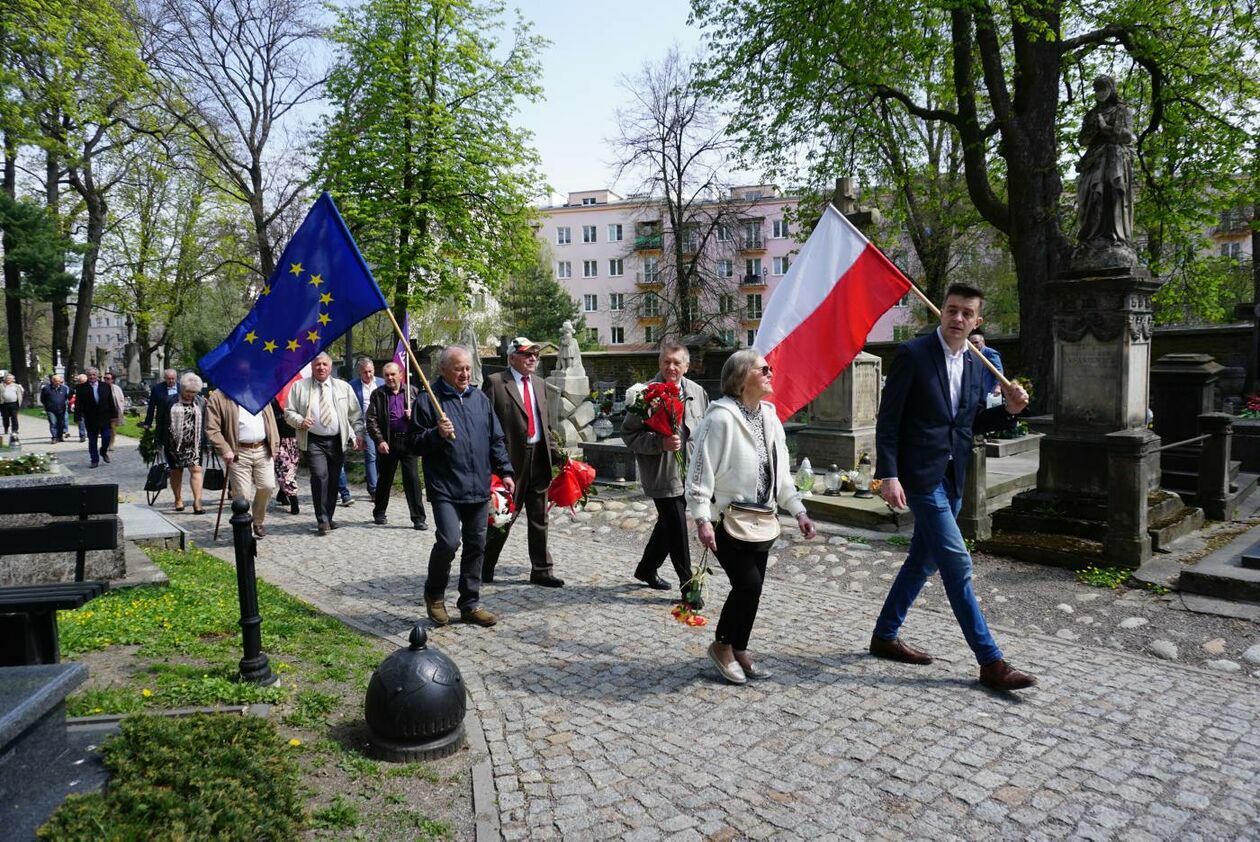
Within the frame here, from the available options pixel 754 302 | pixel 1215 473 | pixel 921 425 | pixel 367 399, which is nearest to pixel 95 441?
pixel 367 399

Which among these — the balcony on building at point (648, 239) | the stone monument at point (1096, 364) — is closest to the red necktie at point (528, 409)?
the stone monument at point (1096, 364)

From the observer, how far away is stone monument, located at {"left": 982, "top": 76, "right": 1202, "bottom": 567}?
26.6 feet

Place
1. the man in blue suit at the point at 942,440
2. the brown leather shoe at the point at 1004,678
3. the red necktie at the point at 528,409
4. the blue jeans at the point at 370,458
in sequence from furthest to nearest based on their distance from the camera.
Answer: the blue jeans at the point at 370,458, the red necktie at the point at 528,409, the man in blue suit at the point at 942,440, the brown leather shoe at the point at 1004,678

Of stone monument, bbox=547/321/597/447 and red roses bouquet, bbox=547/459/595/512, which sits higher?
stone monument, bbox=547/321/597/447

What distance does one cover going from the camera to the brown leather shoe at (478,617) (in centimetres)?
592

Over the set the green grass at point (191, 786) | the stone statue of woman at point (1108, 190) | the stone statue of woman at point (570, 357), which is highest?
the stone statue of woman at point (1108, 190)

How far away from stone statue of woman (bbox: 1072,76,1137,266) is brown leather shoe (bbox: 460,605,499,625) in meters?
6.98

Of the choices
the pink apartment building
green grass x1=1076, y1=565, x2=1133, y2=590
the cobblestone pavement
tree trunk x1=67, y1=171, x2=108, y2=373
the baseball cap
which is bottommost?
the cobblestone pavement

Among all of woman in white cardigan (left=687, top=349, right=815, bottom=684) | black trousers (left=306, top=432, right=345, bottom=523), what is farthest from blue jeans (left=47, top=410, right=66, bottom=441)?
woman in white cardigan (left=687, top=349, right=815, bottom=684)

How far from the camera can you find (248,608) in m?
4.63

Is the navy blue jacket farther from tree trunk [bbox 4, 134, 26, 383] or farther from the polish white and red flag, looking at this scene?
tree trunk [bbox 4, 134, 26, 383]

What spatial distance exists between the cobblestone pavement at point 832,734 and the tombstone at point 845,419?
667cm

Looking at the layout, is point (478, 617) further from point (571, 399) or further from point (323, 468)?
point (571, 399)

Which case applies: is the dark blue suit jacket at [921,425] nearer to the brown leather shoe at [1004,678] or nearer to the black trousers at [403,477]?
the brown leather shoe at [1004,678]
